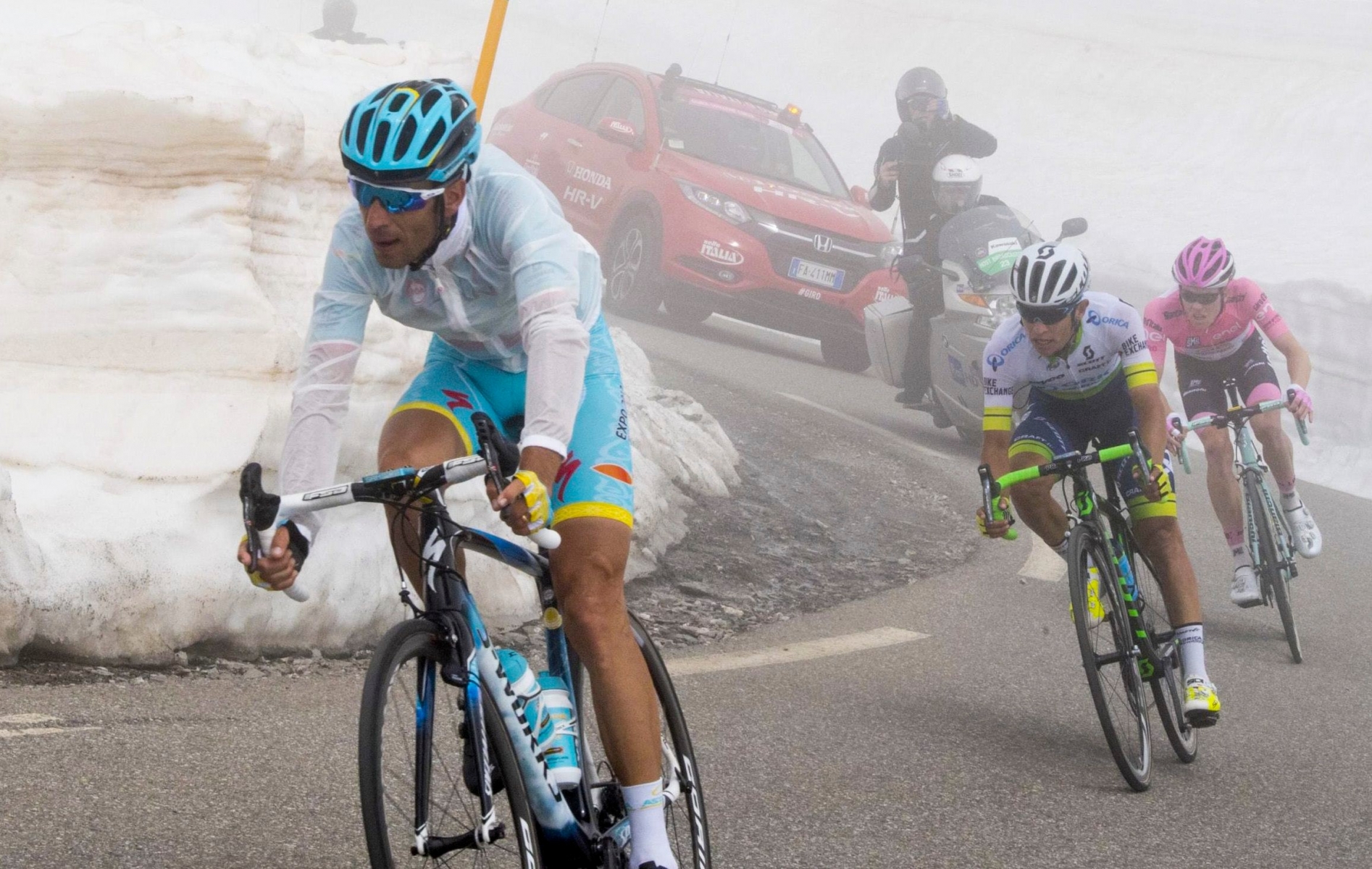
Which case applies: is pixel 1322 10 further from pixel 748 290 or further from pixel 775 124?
pixel 748 290

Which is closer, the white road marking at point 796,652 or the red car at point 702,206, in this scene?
the white road marking at point 796,652

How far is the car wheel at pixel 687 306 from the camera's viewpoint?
1523 centimetres

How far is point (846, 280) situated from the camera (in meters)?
15.5

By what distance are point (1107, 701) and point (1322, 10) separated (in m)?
29.1

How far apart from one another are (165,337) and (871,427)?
783 centimetres

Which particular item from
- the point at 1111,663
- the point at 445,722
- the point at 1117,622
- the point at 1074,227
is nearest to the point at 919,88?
the point at 1074,227

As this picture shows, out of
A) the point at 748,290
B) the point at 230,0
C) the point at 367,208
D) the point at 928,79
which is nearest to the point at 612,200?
the point at 748,290

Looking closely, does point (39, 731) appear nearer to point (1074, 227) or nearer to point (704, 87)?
point (1074, 227)

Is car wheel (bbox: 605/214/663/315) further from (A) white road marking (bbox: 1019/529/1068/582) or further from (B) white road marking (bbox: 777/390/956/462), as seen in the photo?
(A) white road marking (bbox: 1019/529/1068/582)

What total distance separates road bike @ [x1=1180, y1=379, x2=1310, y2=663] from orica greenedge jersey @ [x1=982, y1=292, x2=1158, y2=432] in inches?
68.0

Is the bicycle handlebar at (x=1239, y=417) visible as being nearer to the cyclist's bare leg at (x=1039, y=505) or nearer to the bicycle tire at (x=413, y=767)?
the cyclist's bare leg at (x=1039, y=505)

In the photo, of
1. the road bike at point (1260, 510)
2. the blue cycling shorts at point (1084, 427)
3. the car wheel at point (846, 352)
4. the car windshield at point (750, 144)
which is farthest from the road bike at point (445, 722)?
the car wheel at point (846, 352)

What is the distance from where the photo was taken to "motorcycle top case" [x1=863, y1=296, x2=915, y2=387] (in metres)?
13.2

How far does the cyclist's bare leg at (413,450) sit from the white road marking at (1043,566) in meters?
5.65
